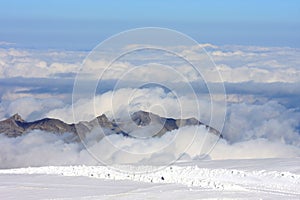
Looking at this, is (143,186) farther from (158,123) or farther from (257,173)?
(158,123)

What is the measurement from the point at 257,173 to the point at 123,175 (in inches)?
314

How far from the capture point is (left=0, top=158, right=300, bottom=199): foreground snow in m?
38.6

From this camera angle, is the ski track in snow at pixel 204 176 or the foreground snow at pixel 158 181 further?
the ski track in snow at pixel 204 176

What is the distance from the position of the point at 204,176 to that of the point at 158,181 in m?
2.99

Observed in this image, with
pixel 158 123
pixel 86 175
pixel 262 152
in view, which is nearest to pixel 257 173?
pixel 86 175

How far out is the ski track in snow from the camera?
40156 mm

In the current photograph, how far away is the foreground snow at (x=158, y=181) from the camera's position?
127 ft

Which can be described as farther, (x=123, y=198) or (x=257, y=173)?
(x=257, y=173)

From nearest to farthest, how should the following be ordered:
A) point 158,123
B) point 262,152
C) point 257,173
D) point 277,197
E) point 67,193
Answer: point 277,197 < point 67,193 < point 257,173 < point 158,123 < point 262,152

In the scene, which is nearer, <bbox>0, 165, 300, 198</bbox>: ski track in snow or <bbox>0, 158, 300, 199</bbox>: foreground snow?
<bbox>0, 158, 300, 199</bbox>: foreground snow

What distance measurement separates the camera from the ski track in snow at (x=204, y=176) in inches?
1581

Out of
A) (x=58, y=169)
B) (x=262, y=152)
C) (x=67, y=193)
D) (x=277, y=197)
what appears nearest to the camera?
(x=277, y=197)

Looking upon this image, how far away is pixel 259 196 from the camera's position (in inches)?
1478

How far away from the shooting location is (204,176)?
43.8 metres
